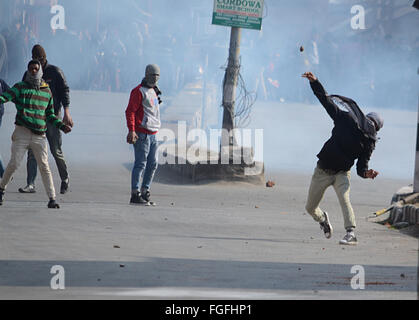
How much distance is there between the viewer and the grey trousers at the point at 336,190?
812 centimetres

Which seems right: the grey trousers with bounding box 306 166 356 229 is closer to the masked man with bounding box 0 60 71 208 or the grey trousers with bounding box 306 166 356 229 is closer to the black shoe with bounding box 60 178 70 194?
the masked man with bounding box 0 60 71 208

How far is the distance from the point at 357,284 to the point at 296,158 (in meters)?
14.4

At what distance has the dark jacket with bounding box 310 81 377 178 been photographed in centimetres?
802

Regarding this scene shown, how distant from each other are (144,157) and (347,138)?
2.97 m

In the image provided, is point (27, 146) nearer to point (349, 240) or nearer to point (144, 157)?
point (144, 157)

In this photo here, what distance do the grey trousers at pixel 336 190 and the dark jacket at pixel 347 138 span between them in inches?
3.6

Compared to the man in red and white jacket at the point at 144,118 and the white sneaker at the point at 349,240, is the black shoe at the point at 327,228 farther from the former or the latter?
the man in red and white jacket at the point at 144,118

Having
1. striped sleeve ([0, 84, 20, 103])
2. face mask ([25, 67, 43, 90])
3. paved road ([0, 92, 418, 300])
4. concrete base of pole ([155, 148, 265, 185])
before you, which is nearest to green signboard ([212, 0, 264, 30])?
concrete base of pole ([155, 148, 265, 185])

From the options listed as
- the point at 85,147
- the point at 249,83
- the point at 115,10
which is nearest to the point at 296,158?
the point at 85,147

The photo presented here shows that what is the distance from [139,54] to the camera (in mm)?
37906

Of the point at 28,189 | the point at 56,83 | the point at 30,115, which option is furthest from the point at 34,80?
the point at 28,189

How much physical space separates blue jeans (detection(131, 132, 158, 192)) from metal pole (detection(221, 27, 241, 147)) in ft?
15.2

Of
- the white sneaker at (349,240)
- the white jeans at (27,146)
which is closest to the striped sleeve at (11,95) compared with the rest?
the white jeans at (27,146)

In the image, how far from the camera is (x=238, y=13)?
14500mm
